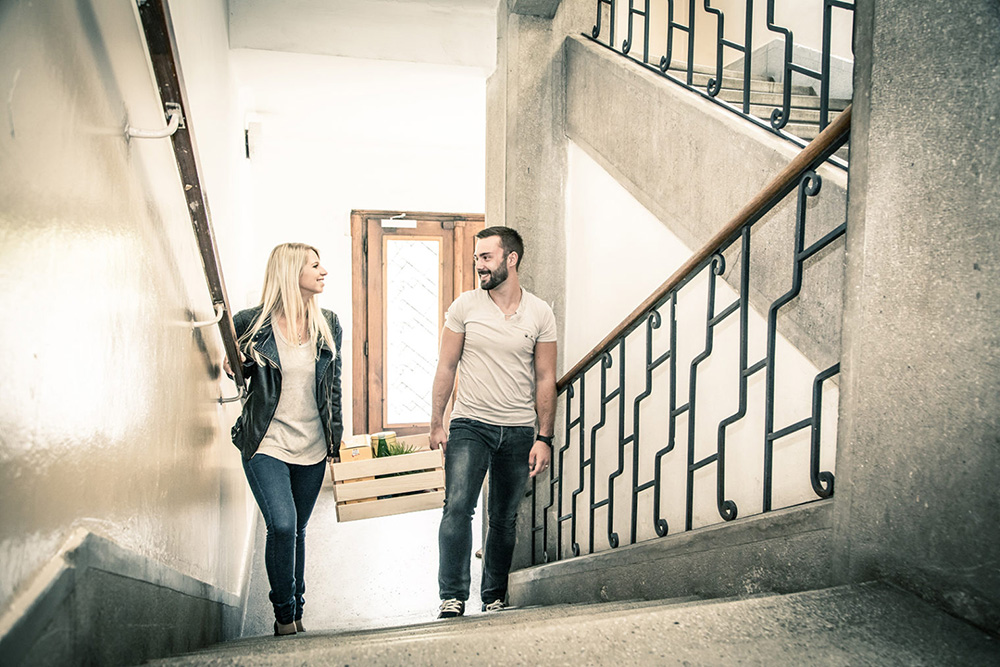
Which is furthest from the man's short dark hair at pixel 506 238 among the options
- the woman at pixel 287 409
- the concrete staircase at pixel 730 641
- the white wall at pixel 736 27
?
the white wall at pixel 736 27

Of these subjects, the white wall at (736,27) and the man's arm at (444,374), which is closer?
the man's arm at (444,374)

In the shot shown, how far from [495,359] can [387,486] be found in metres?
2.19

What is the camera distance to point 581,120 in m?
3.28

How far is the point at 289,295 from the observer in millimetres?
2633

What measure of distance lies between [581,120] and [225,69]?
2.15 m

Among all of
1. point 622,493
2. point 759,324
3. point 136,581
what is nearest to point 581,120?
point 759,324

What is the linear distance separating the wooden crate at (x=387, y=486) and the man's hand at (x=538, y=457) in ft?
5.85

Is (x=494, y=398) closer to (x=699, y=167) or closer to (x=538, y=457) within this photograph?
(x=538, y=457)

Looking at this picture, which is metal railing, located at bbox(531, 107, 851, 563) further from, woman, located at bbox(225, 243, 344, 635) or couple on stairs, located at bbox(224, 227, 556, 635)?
woman, located at bbox(225, 243, 344, 635)

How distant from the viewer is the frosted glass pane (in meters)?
6.95

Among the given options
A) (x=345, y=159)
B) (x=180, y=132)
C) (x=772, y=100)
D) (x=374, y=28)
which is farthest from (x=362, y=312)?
(x=180, y=132)

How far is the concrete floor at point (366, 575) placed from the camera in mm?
3307

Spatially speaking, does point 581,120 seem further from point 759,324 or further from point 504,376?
point 759,324

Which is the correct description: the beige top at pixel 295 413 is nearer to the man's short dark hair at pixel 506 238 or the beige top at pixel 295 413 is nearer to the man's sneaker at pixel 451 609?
the man's sneaker at pixel 451 609
